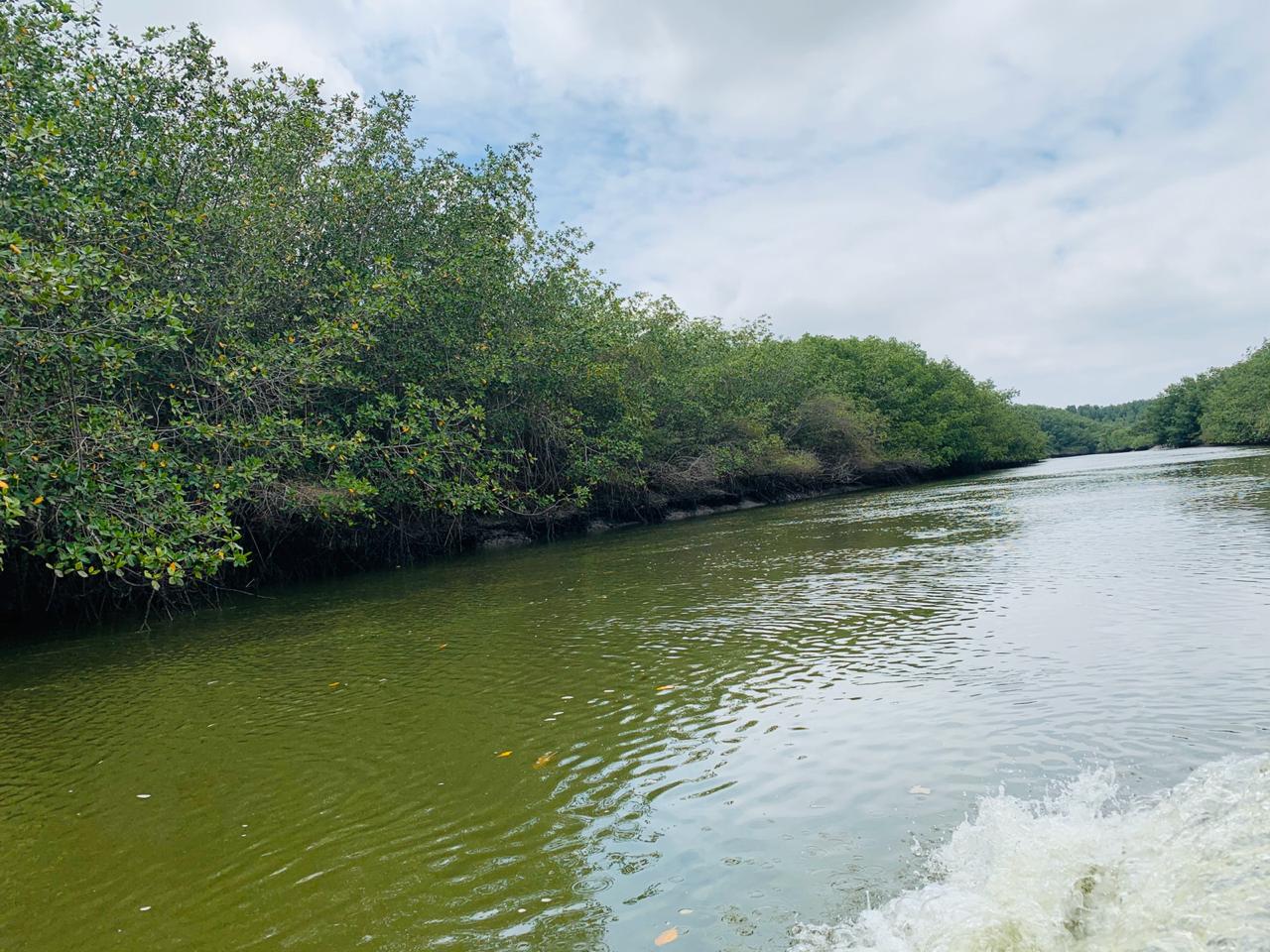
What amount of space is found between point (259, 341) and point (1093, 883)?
18.6 metres

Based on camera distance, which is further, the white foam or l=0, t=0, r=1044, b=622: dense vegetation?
l=0, t=0, r=1044, b=622: dense vegetation

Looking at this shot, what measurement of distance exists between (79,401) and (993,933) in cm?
1328

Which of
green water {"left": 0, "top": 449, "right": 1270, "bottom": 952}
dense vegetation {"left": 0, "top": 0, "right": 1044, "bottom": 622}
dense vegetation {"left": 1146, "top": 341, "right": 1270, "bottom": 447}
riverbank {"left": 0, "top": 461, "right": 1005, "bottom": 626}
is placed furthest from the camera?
dense vegetation {"left": 1146, "top": 341, "right": 1270, "bottom": 447}

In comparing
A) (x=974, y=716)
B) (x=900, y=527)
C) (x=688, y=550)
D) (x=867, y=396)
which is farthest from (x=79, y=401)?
(x=867, y=396)

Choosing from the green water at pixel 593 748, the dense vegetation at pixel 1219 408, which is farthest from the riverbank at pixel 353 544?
the dense vegetation at pixel 1219 408

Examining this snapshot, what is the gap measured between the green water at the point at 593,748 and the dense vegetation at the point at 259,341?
107 inches

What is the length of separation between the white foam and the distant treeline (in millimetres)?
90653

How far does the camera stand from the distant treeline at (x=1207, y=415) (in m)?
85.1

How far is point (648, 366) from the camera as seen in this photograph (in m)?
36.9

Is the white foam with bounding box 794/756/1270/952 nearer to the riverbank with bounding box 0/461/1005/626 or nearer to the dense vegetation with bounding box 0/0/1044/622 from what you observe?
the dense vegetation with bounding box 0/0/1044/622

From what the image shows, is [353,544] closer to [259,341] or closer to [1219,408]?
[259,341]

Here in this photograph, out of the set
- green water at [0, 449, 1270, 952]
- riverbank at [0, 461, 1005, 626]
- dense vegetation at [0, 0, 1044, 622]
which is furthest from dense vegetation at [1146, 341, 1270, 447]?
green water at [0, 449, 1270, 952]

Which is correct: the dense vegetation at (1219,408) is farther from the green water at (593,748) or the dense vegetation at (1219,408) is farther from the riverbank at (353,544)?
the green water at (593,748)

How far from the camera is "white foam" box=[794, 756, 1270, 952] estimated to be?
3674 millimetres
